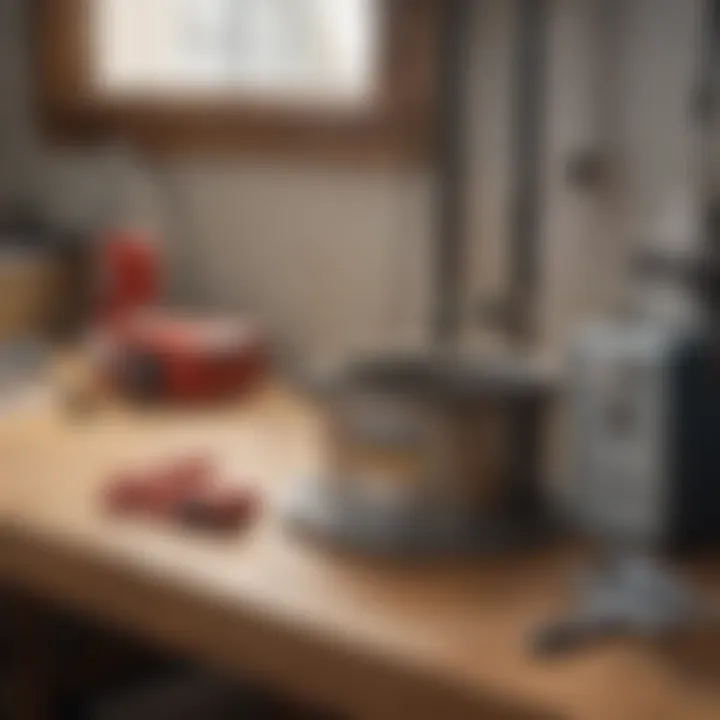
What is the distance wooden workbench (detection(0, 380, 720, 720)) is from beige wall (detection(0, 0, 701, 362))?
0.32 m

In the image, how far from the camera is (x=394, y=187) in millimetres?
1895

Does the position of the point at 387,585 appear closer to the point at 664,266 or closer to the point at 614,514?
the point at 614,514

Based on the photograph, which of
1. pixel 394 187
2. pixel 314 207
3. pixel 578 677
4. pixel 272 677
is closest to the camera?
pixel 578 677

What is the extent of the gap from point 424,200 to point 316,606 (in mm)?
734

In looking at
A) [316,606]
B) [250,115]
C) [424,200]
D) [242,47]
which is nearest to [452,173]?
[424,200]

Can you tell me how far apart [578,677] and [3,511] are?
0.58 metres

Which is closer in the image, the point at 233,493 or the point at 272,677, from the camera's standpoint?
the point at 272,677

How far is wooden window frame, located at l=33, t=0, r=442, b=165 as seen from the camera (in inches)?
73.2

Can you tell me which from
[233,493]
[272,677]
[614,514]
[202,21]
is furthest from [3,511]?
[202,21]

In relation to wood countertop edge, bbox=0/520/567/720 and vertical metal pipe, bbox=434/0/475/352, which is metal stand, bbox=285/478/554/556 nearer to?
wood countertop edge, bbox=0/520/567/720

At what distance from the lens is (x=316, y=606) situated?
3.98ft

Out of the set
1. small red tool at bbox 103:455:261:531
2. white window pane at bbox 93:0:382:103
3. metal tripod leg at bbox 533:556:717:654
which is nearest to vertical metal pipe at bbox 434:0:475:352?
white window pane at bbox 93:0:382:103

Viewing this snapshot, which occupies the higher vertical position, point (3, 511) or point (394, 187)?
point (394, 187)

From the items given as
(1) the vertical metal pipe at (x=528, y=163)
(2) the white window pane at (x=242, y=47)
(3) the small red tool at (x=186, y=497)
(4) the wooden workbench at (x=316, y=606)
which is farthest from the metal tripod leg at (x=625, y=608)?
(2) the white window pane at (x=242, y=47)
